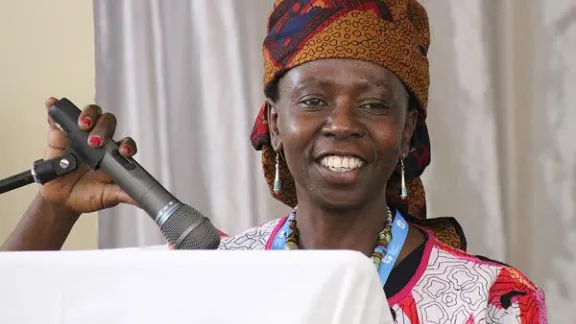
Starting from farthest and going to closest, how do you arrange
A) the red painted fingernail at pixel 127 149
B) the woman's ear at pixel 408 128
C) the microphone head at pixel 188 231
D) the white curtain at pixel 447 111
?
the white curtain at pixel 447 111 < the woman's ear at pixel 408 128 < the red painted fingernail at pixel 127 149 < the microphone head at pixel 188 231

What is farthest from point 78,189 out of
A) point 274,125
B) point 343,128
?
point 343,128

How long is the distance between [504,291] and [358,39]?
482mm

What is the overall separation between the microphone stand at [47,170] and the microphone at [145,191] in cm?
1

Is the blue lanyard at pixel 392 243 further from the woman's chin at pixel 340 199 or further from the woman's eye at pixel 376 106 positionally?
the woman's eye at pixel 376 106

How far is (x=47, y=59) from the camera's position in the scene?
7.75 ft

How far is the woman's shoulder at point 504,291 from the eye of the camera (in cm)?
134

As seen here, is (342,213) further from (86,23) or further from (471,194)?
(86,23)

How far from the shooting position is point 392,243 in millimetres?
1434

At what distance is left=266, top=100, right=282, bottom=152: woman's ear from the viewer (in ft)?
4.79

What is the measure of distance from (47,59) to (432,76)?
110cm

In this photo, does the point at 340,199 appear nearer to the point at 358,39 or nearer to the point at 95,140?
the point at 358,39

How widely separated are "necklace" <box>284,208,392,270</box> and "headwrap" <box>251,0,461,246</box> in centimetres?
10

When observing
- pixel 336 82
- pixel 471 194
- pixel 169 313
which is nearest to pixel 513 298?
pixel 336 82

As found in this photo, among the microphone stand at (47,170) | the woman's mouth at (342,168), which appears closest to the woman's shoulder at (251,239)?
the woman's mouth at (342,168)
